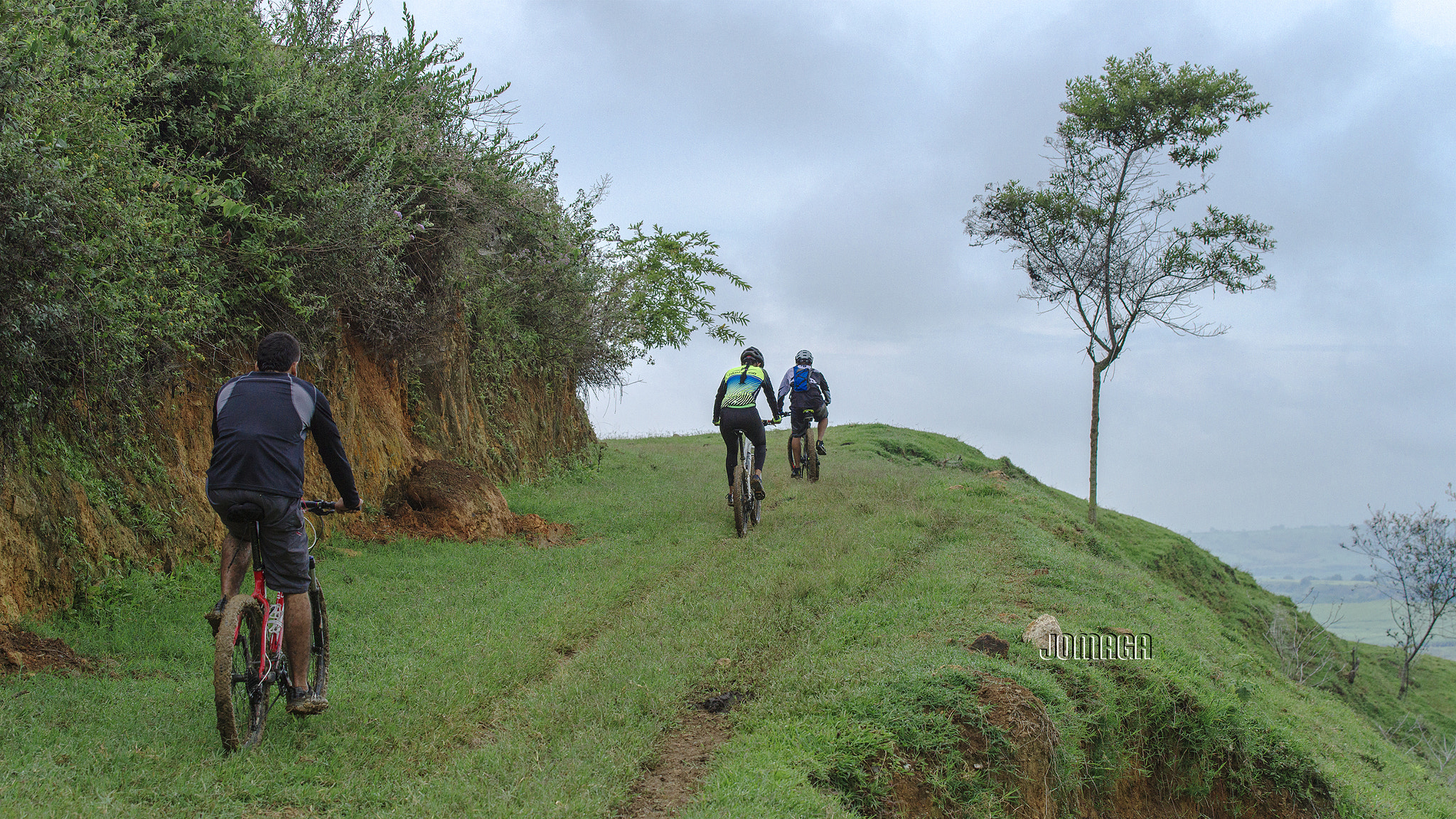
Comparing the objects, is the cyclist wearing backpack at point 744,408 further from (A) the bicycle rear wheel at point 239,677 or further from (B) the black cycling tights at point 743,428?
(A) the bicycle rear wheel at point 239,677

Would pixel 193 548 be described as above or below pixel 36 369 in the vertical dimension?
below

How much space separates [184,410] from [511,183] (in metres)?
6.53

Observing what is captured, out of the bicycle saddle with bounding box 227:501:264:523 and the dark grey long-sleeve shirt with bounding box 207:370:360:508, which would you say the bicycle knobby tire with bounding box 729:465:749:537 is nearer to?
the dark grey long-sleeve shirt with bounding box 207:370:360:508

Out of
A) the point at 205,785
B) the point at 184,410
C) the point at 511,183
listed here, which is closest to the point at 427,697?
the point at 205,785

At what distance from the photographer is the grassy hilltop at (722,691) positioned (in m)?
4.91

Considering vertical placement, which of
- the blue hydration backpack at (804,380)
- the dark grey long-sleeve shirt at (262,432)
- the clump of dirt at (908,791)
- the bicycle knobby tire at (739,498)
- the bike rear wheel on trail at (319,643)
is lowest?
the clump of dirt at (908,791)

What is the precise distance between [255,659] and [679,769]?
2598 millimetres

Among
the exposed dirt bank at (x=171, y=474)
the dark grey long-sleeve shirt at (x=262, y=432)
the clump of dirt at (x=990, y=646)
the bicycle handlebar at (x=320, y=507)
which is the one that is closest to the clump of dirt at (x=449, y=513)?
the exposed dirt bank at (x=171, y=474)

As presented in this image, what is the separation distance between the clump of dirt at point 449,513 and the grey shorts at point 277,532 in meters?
5.47

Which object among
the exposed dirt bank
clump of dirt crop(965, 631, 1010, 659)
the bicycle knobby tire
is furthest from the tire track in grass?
the exposed dirt bank

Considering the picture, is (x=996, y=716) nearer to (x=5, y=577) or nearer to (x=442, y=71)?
(x=5, y=577)

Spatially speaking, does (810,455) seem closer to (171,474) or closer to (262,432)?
(171,474)

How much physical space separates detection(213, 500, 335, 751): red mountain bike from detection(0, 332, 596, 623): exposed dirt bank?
2.60m

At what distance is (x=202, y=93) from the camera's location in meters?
9.15
